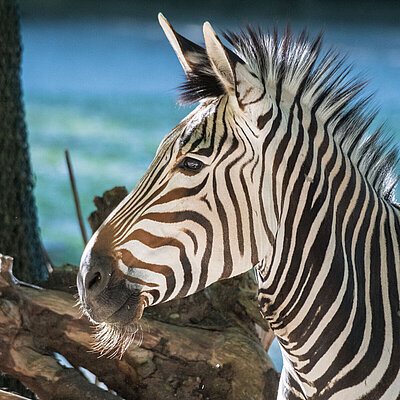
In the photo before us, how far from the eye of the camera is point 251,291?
300 centimetres

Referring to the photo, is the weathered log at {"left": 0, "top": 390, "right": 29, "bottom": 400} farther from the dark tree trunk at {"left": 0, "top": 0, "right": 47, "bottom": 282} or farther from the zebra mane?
the zebra mane

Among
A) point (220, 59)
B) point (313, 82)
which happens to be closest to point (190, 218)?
point (220, 59)

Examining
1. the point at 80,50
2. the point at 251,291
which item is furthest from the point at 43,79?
the point at 251,291

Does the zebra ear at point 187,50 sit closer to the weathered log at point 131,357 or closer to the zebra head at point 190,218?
the zebra head at point 190,218

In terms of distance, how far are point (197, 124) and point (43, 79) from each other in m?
7.07

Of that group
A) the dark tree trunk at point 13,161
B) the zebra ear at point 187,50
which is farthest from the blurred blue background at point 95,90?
the zebra ear at point 187,50

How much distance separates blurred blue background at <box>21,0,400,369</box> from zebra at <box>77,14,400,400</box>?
5.88 m

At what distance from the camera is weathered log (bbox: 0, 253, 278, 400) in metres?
2.59

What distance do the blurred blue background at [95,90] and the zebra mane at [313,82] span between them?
5840mm

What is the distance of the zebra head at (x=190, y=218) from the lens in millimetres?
1476

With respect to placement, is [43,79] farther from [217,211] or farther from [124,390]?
[217,211]

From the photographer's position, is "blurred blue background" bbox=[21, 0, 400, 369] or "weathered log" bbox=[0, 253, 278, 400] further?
"blurred blue background" bbox=[21, 0, 400, 369]

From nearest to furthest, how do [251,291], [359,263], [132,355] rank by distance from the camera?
1. [359,263]
2. [132,355]
3. [251,291]

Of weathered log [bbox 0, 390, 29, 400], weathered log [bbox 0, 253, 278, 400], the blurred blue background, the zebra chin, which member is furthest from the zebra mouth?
the blurred blue background
